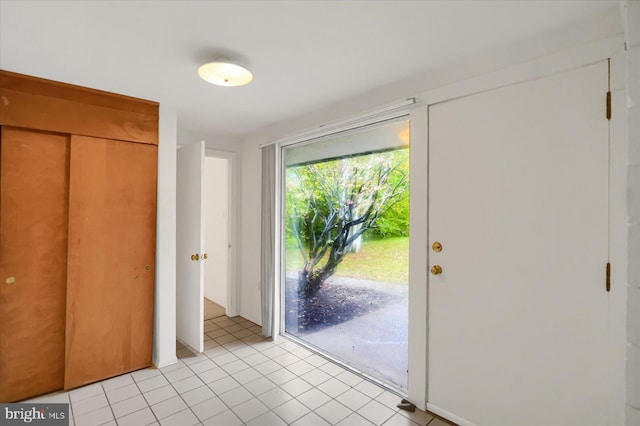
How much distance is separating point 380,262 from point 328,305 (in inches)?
31.8

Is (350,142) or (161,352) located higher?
(350,142)

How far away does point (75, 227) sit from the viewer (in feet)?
7.29

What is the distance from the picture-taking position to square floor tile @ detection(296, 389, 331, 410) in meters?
2.11

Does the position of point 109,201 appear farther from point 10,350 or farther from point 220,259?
point 220,259

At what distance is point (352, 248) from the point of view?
267cm

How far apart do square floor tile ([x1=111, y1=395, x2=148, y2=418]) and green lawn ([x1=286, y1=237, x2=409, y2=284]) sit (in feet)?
5.86

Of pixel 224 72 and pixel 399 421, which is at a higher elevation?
pixel 224 72

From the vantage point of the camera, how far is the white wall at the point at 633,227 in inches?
33.8

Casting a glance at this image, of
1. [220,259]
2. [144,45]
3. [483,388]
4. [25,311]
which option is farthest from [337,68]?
[220,259]

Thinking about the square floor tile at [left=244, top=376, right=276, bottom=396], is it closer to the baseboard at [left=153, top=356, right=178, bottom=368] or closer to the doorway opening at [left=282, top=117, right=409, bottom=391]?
the doorway opening at [left=282, top=117, right=409, bottom=391]

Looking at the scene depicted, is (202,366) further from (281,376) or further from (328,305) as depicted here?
(328,305)

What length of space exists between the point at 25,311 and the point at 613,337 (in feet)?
11.5

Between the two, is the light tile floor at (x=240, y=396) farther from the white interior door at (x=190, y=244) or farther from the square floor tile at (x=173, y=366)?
the white interior door at (x=190, y=244)

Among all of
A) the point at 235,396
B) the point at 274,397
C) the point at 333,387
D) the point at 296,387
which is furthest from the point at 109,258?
the point at 333,387
